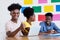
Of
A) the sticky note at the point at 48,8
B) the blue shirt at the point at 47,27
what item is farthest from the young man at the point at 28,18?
the sticky note at the point at 48,8

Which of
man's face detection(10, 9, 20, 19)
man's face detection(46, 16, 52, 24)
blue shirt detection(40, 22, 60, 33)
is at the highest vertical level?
man's face detection(10, 9, 20, 19)

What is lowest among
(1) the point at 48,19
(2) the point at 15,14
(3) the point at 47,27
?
(3) the point at 47,27

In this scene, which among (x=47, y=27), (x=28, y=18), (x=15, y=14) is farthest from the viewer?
(x=47, y=27)

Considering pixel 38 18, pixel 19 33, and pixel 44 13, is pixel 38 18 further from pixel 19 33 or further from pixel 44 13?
pixel 19 33

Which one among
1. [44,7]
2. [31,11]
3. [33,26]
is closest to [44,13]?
[44,7]

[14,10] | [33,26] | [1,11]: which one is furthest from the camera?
[1,11]

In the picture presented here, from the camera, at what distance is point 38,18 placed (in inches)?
147

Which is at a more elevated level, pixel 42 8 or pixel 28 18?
pixel 42 8

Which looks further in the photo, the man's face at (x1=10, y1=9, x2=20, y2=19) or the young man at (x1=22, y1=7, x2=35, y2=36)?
the man's face at (x1=10, y1=9, x2=20, y2=19)

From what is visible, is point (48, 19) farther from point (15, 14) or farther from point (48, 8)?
point (15, 14)

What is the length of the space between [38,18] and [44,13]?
5.9 inches

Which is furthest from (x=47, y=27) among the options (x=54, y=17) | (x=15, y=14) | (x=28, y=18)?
(x=15, y=14)

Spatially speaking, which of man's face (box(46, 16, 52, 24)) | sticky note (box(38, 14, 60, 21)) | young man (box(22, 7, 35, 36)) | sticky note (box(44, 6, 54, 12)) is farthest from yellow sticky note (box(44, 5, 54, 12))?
young man (box(22, 7, 35, 36))

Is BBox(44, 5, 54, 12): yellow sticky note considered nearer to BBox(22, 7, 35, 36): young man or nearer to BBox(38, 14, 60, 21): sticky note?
BBox(38, 14, 60, 21): sticky note
